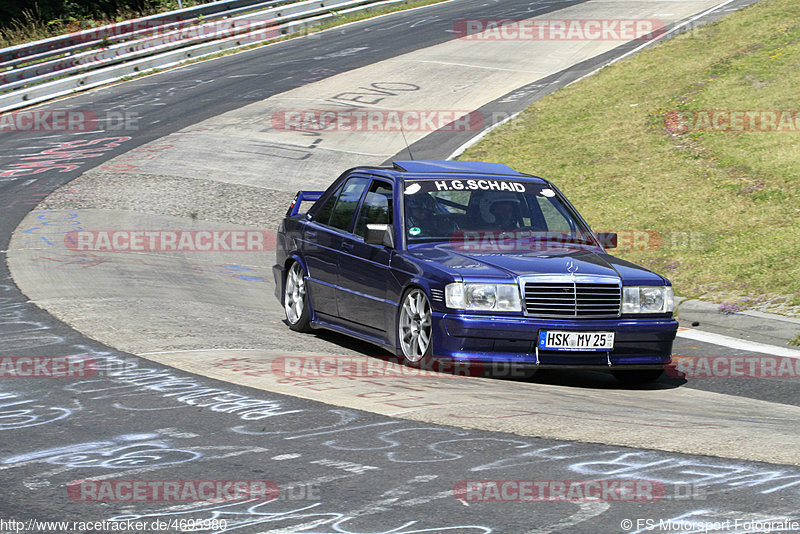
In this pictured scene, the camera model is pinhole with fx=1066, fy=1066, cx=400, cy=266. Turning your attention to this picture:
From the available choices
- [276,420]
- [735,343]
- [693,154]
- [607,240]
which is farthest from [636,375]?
[693,154]

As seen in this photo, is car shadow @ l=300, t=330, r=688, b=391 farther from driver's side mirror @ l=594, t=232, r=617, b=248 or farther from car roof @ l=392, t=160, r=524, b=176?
car roof @ l=392, t=160, r=524, b=176

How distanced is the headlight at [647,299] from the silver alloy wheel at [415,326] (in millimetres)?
1437

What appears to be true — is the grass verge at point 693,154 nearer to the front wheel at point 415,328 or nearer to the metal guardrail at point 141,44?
the front wheel at point 415,328

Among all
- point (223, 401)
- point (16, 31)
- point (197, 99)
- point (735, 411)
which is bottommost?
point (735, 411)

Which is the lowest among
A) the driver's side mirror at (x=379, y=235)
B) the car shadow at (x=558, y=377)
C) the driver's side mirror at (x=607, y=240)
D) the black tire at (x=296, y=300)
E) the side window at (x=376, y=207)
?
the car shadow at (x=558, y=377)

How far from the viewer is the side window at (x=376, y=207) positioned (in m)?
8.84

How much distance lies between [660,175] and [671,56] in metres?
8.52

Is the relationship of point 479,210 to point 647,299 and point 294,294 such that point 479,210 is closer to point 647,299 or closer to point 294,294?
point 647,299

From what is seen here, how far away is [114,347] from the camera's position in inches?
320

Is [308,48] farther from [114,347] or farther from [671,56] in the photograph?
[114,347]

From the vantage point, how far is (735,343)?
381 inches

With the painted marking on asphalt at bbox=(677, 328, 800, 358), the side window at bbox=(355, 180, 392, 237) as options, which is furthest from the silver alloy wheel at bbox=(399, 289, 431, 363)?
the painted marking on asphalt at bbox=(677, 328, 800, 358)

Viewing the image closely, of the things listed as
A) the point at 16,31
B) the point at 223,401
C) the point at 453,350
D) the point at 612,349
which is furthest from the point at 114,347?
the point at 16,31

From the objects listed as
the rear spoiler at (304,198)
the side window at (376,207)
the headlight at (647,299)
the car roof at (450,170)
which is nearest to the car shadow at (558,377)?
the headlight at (647,299)
